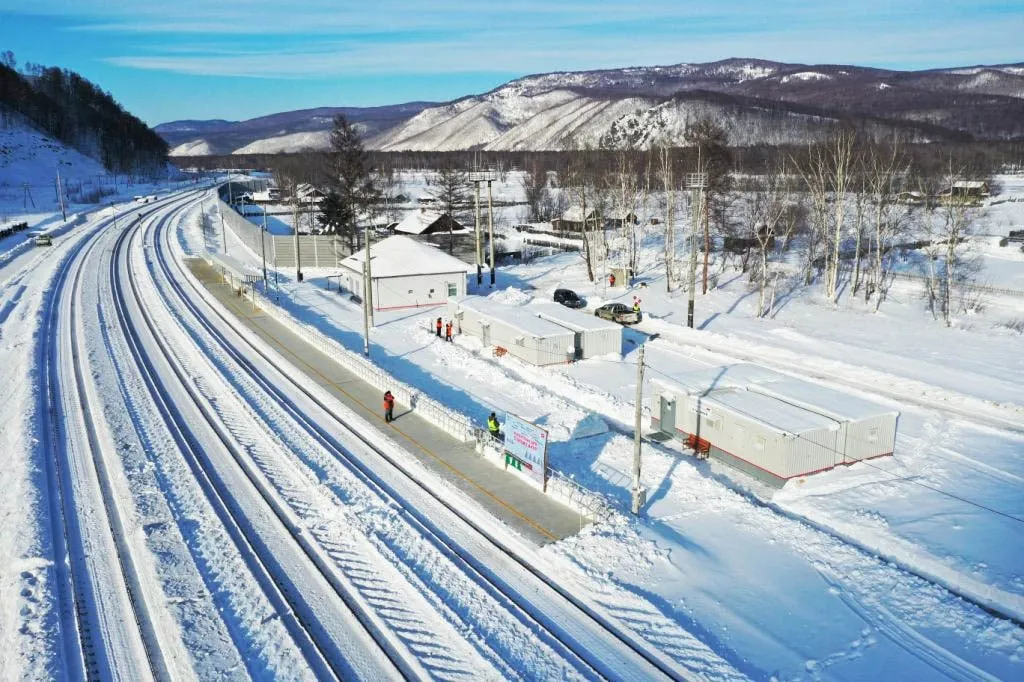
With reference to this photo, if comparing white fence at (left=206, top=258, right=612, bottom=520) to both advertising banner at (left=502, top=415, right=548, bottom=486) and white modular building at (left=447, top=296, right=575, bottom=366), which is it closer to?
advertising banner at (left=502, top=415, right=548, bottom=486)

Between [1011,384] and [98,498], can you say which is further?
[1011,384]

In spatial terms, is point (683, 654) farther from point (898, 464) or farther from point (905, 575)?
point (898, 464)

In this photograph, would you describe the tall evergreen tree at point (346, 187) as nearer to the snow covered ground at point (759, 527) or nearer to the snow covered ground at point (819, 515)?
the snow covered ground at point (819, 515)

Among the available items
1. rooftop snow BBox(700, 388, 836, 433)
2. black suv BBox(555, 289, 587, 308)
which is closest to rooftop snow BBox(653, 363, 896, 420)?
rooftop snow BBox(700, 388, 836, 433)

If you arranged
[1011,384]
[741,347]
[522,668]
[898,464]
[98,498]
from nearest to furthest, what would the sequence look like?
[522,668] → [98,498] → [898,464] → [1011,384] → [741,347]

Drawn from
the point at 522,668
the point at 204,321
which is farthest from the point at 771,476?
the point at 204,321

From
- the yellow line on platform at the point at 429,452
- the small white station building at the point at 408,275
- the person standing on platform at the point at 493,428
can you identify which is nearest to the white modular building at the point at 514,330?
the small white station building at the point at 408,275
